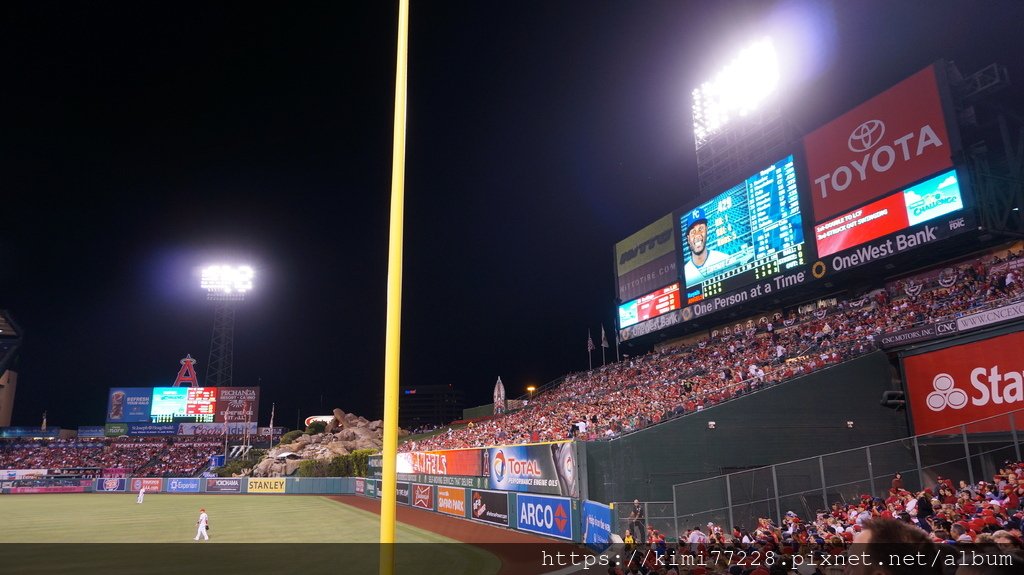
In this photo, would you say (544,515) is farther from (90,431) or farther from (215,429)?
(90,431)

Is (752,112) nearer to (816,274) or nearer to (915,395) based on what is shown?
(816,274)

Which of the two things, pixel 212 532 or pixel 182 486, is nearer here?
pixel 212 532

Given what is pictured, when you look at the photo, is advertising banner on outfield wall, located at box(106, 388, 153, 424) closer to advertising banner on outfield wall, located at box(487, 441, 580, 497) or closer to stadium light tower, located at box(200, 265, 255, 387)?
stadium light tower, located at box(200, 265, 255, 387)

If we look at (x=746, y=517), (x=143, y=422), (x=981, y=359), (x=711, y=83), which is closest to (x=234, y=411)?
(x=143, y=422)

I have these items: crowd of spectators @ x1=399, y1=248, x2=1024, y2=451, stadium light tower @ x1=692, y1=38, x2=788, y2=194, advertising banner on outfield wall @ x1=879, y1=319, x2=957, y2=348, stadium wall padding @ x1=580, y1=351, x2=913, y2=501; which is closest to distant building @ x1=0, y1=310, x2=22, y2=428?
crowd of spectators @ x1=399, y1=248, x2=1024, y2=451

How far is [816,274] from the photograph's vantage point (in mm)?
28266

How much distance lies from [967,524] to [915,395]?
16090mm

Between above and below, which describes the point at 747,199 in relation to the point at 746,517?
above

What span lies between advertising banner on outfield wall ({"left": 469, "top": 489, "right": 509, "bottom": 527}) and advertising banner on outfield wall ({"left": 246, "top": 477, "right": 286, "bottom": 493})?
32536 millimetres

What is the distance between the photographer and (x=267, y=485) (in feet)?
184

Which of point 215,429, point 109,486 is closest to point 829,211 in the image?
point 109,486

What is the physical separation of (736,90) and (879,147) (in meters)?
13.2

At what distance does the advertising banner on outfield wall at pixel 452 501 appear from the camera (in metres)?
30.3

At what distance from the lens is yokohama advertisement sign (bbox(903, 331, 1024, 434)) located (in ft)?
61.6
